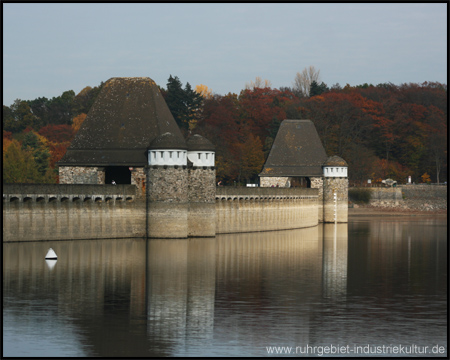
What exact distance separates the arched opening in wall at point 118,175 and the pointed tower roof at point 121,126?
448 centimetres

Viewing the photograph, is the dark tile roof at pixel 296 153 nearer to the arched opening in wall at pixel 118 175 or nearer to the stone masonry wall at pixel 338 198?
the stone masonry wall at pixel 338 198

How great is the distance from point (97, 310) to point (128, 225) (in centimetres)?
3006

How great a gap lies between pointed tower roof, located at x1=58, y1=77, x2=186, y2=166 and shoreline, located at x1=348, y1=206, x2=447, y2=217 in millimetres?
52557

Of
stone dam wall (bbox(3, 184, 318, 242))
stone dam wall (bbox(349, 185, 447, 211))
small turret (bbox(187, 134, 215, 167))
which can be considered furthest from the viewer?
stone dam wall (bbox(349, 185, 447, 211))

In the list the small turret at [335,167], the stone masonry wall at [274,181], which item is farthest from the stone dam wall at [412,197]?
the stone masonry wall at [274,181]

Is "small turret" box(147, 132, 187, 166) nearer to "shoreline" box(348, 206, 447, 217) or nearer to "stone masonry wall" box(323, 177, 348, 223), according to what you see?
"stone masonry wall" box(323, 177, 348, 223)

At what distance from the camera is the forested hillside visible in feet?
413

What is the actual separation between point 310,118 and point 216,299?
316ft

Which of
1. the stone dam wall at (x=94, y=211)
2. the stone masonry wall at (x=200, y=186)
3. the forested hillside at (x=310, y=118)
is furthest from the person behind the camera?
the forested hillside at (x=310, y=118)

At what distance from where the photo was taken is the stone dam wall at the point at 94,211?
55.0 metres

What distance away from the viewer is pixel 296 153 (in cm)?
9638

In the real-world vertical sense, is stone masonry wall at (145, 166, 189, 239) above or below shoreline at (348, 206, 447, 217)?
above

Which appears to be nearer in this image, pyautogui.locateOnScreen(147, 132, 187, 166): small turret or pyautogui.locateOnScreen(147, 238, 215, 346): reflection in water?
pyautogui.locateOnScreen(147, 238, 215, 346): reflection in water

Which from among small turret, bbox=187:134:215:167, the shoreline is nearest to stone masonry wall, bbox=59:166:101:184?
small turret, bbox=187:134:215:167
